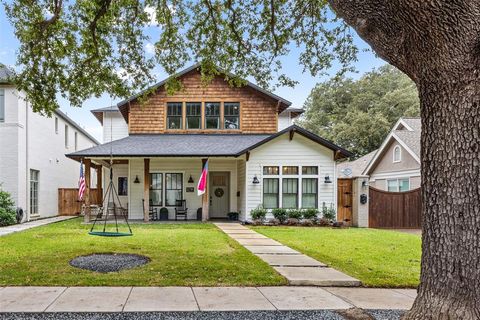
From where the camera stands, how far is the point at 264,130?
18156 millimetres

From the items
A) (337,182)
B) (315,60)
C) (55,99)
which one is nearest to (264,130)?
(337,182)

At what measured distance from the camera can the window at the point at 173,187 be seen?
17578 millimetres

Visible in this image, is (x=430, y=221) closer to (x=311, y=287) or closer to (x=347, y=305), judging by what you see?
(x=347, y=305)

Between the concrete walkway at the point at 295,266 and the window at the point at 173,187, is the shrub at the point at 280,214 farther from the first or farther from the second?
the window at the point at 173,187

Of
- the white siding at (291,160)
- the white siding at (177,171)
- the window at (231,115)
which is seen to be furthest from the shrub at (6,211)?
the window at (231,115)

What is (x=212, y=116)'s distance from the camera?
18094mm

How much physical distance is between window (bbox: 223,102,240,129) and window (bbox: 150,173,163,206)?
168 inches

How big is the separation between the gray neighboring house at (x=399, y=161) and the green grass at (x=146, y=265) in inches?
451

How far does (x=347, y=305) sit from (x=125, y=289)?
3176 mm

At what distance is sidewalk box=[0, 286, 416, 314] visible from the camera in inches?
180

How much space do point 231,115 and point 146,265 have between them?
12.1m

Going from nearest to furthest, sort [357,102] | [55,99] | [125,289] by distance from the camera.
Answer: [125,289], [55,99], [357,102]

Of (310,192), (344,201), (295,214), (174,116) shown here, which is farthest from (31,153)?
(344,201)

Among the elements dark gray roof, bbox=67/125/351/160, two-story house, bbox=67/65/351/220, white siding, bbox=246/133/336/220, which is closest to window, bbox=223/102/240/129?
two-story house, bbox=67/65/351/220
